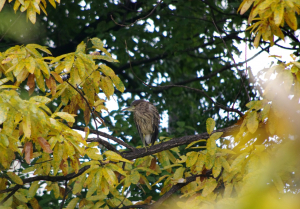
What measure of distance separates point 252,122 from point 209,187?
2.22ft

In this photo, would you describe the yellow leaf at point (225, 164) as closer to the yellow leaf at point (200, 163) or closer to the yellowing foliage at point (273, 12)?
the yellow leaf at point (200, 163)

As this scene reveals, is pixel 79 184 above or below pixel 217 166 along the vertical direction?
above

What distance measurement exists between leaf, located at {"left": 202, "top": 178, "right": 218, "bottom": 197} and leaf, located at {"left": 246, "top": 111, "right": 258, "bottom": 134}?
2.05ft

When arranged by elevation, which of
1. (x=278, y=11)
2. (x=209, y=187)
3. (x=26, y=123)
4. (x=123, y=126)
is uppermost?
(x=123, y=126)

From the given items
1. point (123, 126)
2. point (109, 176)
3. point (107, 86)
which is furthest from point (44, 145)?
point (123, 126)

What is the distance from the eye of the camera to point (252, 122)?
2467mm

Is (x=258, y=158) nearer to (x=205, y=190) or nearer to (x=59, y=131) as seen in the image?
(x=205, y=190)

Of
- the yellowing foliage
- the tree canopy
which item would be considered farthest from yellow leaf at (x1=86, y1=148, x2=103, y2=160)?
the yellowing foliage

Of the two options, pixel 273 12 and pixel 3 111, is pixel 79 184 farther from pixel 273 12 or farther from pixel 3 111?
pixel 273 12

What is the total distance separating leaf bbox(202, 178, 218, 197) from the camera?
2724 millimetres

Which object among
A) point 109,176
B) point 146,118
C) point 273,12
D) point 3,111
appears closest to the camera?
point 3,111

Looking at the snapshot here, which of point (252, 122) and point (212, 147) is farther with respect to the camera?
point (212, 147)

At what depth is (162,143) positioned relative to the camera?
3.55 m

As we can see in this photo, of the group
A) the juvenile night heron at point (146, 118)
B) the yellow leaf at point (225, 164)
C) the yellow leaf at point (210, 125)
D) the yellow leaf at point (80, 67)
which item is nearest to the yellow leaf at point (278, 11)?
the yellow leaf at point (210, 125)
